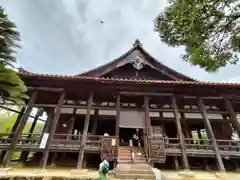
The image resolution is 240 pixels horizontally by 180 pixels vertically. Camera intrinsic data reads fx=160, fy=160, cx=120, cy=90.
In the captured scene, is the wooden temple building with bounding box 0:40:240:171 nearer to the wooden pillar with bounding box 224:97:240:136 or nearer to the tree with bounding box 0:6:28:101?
the wooden pillar with bounding box 224:97:240:136

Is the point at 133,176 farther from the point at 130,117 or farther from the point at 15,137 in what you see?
the point at 15,137

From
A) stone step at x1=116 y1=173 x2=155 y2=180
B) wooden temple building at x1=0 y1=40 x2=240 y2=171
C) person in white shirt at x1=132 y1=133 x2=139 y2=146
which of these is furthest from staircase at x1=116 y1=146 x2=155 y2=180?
person in white shirt at x1=132 y1=133 x2=139 y2=146

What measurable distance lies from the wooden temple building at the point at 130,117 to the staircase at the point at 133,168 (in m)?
0.46

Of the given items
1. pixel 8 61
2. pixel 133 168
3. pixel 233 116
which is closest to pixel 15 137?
pixel 8 61

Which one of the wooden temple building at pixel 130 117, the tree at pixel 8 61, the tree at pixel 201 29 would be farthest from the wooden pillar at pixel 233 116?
the tree at pixel 8 61

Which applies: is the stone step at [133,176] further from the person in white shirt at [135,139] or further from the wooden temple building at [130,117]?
the person in white shirt at [135,139]

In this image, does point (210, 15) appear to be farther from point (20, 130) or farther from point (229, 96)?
point (20, 130)

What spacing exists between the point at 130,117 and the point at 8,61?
7857mm

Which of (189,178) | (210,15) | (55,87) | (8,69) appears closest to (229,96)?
(189,178)

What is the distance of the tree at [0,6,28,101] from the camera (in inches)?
229

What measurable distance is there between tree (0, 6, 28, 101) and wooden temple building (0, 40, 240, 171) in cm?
313

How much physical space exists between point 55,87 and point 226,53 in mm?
9512

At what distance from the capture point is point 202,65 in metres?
6.20

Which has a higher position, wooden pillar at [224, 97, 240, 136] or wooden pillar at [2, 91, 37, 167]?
wooden pillar at [224, 97, 240, 136]
